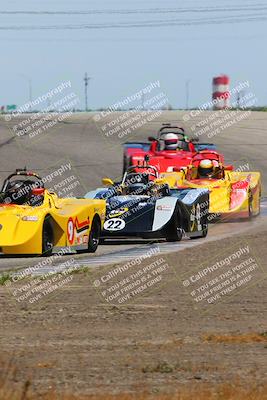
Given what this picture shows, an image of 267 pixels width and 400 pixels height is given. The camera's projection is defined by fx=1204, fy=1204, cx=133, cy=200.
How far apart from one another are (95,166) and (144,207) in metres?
20.6

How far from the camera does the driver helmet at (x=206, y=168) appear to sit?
2844 cm

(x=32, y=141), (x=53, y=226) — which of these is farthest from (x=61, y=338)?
(x=32, y=141)

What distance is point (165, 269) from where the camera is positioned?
16.2 metres

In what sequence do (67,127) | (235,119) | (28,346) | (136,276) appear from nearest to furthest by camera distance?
(28,346) → (136,276) → (67,127) → (235,119)

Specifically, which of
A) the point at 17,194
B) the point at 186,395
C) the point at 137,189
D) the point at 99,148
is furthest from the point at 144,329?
the point at 99,148

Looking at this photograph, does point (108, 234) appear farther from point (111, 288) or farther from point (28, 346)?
point (28, 346)

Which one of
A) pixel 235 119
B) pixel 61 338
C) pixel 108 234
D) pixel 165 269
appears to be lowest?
pixel 235 119

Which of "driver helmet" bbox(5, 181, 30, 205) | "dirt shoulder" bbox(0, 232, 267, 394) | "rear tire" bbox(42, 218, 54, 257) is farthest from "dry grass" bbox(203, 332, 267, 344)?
"driver helmet" bbox(5, 181, 30, 205)

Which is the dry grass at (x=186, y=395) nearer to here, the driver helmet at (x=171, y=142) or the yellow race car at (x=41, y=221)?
the yellow race car at (x=41, y=221)

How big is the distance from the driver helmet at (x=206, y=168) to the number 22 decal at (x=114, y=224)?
717cm

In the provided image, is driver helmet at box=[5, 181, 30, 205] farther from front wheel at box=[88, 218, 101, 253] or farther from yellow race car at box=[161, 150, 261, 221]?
yellow race car at box=[161, 150, 261, 221]

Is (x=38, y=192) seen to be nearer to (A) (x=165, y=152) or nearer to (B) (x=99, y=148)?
(A) (x=165, y=152)

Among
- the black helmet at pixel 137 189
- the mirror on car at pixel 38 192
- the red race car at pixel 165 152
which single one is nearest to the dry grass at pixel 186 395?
the mirror on car at pixel 38 192

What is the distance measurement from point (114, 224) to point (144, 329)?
33.9 ft
